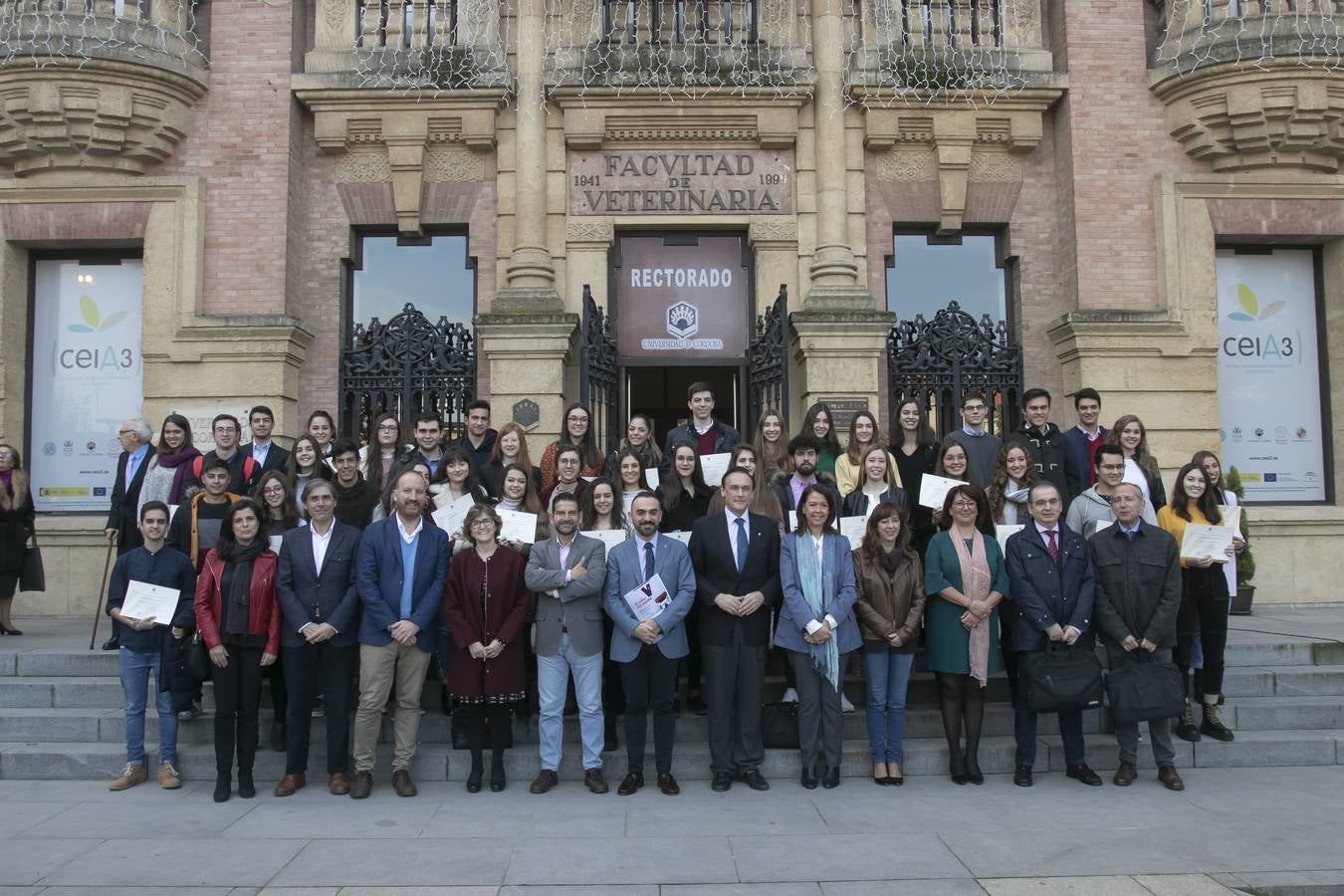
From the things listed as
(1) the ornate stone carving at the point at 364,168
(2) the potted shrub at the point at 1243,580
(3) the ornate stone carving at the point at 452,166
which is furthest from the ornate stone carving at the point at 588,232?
(2) the potted shrub at the point at 1243,580

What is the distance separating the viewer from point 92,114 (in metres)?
11.4

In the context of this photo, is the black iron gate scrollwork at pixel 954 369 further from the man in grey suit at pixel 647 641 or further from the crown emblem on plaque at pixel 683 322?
the man in grey suit at pixel 647 641

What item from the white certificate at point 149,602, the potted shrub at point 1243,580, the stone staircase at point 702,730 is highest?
the white certificate at point 149,602

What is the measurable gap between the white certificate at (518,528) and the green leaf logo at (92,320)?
7862mm

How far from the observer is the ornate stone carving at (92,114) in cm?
1125

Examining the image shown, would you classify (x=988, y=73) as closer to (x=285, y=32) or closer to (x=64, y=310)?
(x=285, y=32)

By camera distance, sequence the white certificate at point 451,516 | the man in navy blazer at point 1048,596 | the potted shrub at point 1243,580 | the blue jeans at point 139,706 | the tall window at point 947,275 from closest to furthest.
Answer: the man in navy blazer at point 1048,596
the blue jeans at point 139,706
the white certificate at point 451,516
the potted shrub at point 1243,580
the tall window at point 947,275

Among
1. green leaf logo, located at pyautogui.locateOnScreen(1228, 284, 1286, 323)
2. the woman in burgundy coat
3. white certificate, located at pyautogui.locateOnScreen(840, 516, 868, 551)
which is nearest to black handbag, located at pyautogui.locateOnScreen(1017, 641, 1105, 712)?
white certificate, located at pyautogui.locateOnScreen(840, 516, 868, 551)

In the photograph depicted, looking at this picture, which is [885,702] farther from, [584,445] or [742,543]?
[584,445]

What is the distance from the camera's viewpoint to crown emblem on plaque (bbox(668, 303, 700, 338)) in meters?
12.5

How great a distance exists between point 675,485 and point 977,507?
7.45 feet

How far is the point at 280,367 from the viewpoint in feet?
38.0

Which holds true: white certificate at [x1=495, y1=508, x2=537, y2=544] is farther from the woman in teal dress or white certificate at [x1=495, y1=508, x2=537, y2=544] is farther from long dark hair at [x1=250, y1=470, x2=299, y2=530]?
the woman in teal dress

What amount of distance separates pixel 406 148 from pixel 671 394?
19.6 ft
